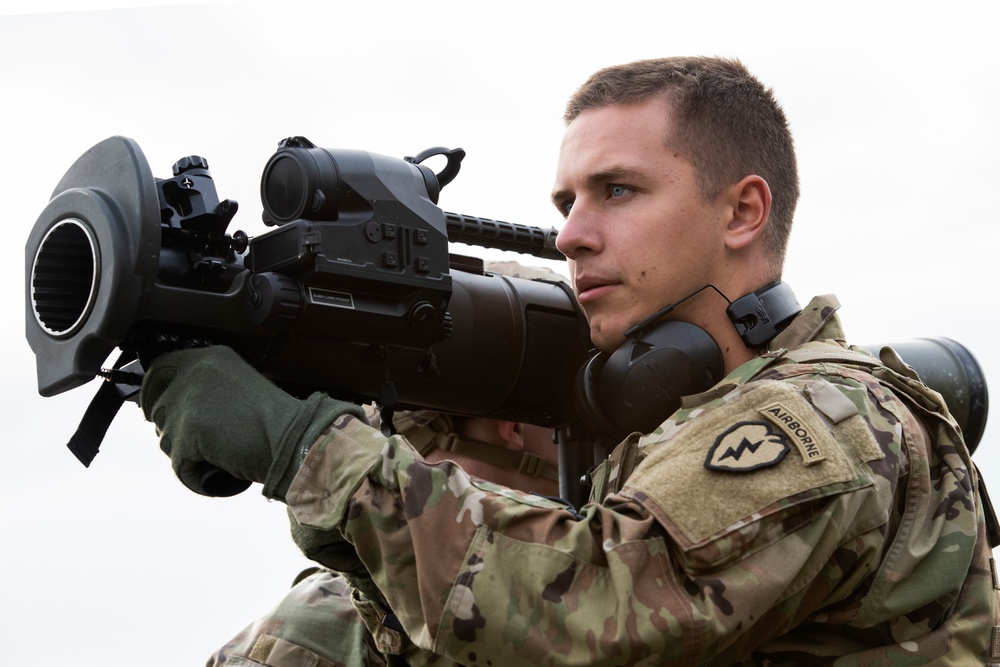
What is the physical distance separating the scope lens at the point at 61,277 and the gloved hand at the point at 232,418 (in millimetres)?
225

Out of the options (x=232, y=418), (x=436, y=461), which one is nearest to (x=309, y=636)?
(x=436, y=461)

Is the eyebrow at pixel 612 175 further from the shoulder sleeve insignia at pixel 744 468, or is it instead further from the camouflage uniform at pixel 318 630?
the camouflage uniform at pixel 318 630

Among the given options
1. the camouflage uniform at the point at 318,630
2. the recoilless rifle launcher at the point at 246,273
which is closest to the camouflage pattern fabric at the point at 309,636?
the camouflage uniform at the point at 318,630

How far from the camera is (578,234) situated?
2.95 metres

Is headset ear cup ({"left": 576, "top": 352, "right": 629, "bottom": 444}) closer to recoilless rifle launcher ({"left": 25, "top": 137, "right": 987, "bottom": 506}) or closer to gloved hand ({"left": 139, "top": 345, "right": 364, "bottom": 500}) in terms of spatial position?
recoilless rifle launcher ({"left": 25, "top": 137, "right": 987, "bottom": 506})

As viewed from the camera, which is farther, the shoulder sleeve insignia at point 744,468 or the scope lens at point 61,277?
the scope lens at point 61,277

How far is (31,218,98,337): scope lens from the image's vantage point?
8.60 ft

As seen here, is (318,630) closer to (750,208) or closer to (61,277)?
(61,277)

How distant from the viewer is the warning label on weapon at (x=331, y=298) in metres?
2.60

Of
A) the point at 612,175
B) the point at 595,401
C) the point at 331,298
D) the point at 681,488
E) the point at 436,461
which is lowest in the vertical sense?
the point at 436,461

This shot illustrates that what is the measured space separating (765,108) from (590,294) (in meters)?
0.75

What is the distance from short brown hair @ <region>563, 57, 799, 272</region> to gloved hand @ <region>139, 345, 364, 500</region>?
1080 mm

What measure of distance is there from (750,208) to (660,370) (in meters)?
0.52

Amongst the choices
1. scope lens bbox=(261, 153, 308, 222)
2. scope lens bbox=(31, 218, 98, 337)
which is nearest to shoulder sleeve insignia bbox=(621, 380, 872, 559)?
scope lens bbox=(261, 153, 308, 222)
